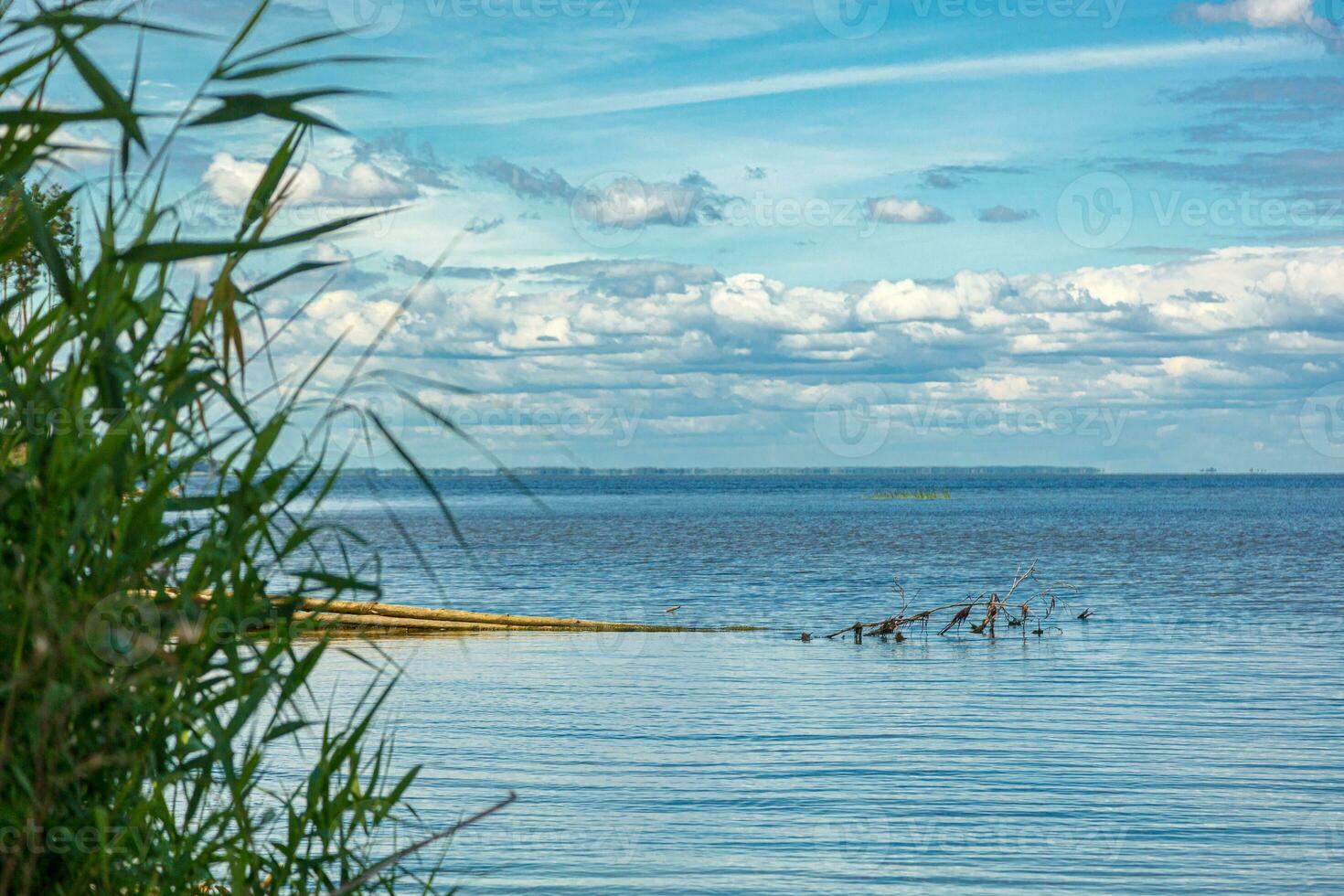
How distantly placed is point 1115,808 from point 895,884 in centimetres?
325

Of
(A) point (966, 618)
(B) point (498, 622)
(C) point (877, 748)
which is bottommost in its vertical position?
(C) point (877, 748)

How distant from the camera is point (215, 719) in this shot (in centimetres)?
457

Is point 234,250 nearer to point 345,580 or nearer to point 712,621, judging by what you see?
point 345,580

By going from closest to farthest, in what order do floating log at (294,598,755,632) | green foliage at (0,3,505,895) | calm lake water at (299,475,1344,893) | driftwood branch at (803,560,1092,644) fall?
green foliage at (0,3,505,895)
calm lake water at (299,475,1344,893)
floating log at (294,598,755,632)
driftwood branch at (803,560,1092,644)

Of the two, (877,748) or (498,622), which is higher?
(498,622)

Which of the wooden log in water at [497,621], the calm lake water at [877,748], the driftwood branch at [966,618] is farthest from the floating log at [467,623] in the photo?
the driftwood branch at [966,618]

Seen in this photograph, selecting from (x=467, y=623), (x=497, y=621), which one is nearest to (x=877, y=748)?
(x=467, y=623)

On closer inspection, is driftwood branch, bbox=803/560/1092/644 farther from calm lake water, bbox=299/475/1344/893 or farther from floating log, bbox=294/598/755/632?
floating log, bbox=294/598/755/632

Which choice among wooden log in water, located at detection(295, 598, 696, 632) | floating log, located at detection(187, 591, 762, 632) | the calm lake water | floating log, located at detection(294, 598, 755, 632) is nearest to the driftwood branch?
the calm lake water

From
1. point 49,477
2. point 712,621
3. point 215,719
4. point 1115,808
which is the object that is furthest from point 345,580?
point 712,621

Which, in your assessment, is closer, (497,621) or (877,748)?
(877,748)

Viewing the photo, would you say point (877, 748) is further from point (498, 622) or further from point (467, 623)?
point (498, 622)

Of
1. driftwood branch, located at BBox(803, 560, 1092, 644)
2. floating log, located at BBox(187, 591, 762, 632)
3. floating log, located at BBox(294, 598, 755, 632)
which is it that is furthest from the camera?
driftwood branch, located at BBox(803, 560, 1092, 644)

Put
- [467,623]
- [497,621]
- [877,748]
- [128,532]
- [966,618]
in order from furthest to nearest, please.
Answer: [966,618] < [497,621] < [467,623] < [877,748] < [128,532]
